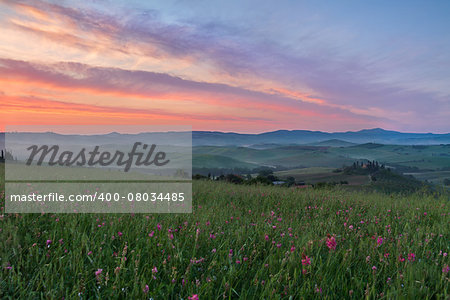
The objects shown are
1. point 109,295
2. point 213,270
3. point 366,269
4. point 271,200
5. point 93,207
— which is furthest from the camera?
point 271,200

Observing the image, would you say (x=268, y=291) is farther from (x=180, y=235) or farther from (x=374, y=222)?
(x=374, y=222)

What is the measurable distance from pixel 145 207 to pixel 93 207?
3.28 ft

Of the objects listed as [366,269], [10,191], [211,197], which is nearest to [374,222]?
[366,269]

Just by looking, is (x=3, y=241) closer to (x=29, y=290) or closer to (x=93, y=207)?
(x=29, y=290)

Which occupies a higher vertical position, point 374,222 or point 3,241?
point 3,241

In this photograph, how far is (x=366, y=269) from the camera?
3.19 meters

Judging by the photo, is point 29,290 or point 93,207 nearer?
point 29,290

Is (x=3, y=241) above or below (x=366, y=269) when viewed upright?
above

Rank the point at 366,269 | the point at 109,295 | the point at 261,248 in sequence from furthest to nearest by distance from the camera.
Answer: the point at 261,248, the point at 366,269, the point at 109,295

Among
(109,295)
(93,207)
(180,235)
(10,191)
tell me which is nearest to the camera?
(109,295)

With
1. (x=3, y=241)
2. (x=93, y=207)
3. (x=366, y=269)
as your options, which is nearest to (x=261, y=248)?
(x=366, y=269)

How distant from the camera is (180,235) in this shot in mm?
4059

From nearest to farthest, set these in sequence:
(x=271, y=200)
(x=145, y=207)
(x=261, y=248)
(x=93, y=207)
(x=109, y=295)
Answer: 1. (x=109, y=295)
2. (x=261, y=248)
3. (x=93, y=207)
4. (x=145, y=207)
5. (x=271, y=200)

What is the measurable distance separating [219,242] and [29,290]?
2094 mm
